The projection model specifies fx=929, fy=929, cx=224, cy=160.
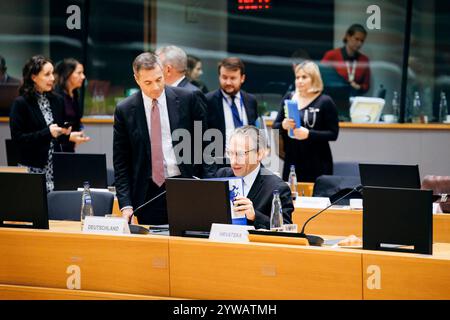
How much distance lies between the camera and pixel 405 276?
3693 millimetres

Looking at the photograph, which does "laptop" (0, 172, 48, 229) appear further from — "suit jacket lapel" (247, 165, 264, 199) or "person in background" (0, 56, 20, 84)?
"person in background" (0, 56, 20, 84)

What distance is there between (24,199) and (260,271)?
1.40 metres

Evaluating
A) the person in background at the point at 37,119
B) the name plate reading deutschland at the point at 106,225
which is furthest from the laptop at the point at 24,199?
the person in background at the point at 37,119

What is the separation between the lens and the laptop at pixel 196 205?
14.2ft

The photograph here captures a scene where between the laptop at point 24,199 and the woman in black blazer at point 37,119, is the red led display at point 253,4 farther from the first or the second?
the laptop at point 24,199

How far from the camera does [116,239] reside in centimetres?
433

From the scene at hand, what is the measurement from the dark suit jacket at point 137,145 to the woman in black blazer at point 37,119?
1.93 metres

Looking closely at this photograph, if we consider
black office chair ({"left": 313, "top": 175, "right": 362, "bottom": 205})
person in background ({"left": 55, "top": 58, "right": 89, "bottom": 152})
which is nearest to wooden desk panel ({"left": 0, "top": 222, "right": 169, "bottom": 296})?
black office chair ({"left": 313, "top": 175, "right": 362, "bottom": 205})

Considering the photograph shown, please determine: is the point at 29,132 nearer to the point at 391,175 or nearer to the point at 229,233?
the point at 391,175

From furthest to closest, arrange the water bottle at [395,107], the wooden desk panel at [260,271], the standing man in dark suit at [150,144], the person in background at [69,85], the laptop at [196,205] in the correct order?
1. the water bottle at [395,107]
2. the person in background at [69,85]
3. the standing man in dark suit at [150,144]
4. the laptop at [196,205]
5. the wooden desk panel at [260,271]

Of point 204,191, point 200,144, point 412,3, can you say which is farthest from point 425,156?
point 204,191

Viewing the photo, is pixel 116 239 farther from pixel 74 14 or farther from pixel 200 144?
pixel 74 14

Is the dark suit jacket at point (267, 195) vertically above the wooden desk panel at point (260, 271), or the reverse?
the dark suit jacket at point (267, 195)

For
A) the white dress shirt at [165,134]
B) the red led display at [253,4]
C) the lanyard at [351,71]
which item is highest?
the red led display at [253,4]
